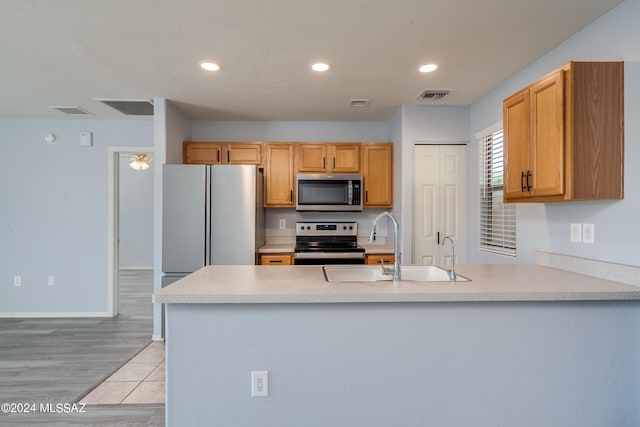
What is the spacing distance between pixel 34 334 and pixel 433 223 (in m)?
4.38

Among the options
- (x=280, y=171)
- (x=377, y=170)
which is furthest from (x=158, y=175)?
(x=377, y=170)

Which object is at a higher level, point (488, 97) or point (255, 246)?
point (488, 97)

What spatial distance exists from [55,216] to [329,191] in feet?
11.1

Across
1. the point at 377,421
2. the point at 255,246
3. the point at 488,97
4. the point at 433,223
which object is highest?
the point at 488,97

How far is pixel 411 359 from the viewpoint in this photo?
1698 mm

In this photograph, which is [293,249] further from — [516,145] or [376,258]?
[516,145]

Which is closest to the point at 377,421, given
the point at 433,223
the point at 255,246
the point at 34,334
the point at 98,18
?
the point at 255,246

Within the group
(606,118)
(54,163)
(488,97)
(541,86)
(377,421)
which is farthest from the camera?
(54,163)

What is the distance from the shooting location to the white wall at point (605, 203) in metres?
1.81

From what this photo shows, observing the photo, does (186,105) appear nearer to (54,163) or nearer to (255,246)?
(255,246)

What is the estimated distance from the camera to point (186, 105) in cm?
373

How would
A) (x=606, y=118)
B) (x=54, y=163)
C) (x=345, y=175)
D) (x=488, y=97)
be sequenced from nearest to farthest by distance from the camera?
(x=606, y=118), (x=488, y=97), (x=345, y=175), (x=54, y=163)

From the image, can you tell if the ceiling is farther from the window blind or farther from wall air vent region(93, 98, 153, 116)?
the window blind

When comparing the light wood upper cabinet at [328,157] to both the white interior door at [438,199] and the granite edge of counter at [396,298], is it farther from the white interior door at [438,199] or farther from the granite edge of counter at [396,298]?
the granite edge of counter at [396,298]
